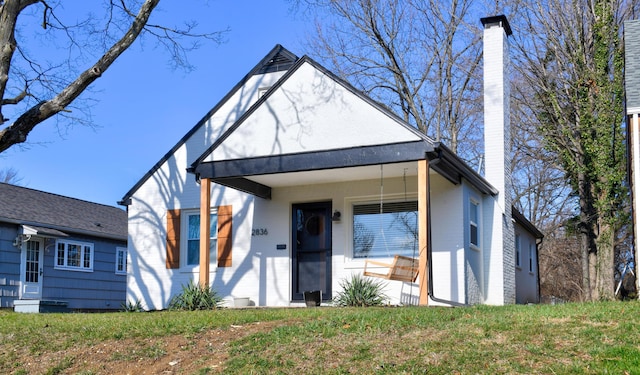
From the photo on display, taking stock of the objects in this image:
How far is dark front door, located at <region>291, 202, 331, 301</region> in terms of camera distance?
1495cm

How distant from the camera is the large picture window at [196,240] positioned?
16.0 m

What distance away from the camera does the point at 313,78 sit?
44.8ft

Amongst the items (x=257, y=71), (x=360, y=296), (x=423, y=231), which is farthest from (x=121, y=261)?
(x=423, y=231)

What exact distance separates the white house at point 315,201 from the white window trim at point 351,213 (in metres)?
0.02

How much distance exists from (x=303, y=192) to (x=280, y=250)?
1.29 m

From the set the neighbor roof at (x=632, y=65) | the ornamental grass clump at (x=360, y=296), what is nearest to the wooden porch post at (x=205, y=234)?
the ornamental grass clump at (x=360, y=296)

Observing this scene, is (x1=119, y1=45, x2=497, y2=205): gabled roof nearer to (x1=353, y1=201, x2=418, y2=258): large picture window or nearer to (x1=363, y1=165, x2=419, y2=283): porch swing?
(x1=363, y1=165, x2=419, y2=283): porch swing

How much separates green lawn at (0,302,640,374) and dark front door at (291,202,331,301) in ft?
13.6

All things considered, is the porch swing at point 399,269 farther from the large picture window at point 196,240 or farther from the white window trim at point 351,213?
the large picture window at point 196,240

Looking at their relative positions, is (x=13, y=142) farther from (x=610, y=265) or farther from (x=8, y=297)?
(x=610, y=265)

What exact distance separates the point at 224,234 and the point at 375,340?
808 centimetres

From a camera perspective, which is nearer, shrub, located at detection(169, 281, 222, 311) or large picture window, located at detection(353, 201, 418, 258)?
shrub, located at detection(169, 281, 222, 311)

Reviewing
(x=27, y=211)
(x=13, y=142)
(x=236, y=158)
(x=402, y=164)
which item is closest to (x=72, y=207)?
(x=27, y=211)

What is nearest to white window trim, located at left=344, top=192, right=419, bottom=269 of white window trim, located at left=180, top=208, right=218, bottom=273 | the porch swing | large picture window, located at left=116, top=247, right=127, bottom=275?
the porch swing
